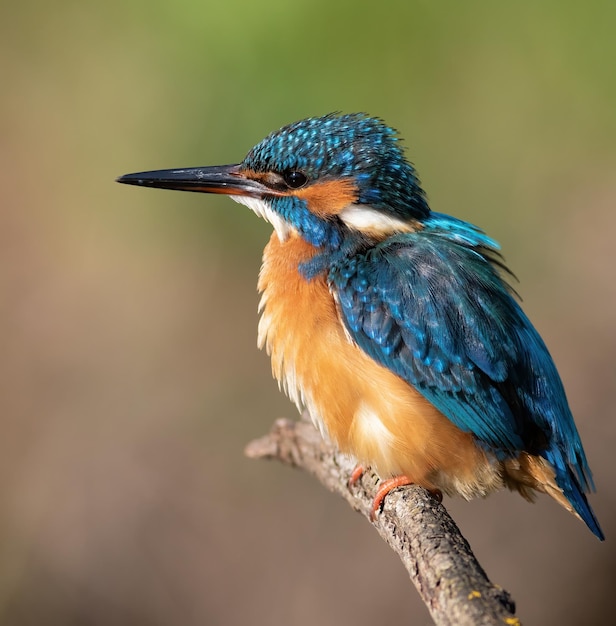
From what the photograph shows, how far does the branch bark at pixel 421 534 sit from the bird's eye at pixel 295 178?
0.77 meters

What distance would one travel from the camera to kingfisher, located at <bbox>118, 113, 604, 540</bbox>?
2.47m

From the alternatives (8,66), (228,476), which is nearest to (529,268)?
(228,476)

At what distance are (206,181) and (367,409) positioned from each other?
918mm

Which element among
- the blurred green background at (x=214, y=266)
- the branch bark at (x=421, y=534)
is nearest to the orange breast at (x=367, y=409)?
the branch bark at (x=421, y=534)

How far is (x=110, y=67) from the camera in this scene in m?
5.19

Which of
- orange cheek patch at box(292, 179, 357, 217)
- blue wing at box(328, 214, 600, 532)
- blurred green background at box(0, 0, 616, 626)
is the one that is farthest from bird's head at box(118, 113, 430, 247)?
blurred green background at box(0, 0, 616, 626)

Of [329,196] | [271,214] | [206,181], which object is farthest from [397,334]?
[206,181]

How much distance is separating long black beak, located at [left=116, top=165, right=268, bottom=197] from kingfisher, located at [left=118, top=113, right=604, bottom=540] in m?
0.05

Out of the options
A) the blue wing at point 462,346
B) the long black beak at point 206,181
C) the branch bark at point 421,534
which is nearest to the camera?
the branch bark at point 421,534

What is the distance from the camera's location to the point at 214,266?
490 centimetres

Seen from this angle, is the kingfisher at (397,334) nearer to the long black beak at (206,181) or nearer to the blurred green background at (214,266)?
the long black beak at (206,181)

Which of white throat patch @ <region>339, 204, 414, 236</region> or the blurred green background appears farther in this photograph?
the blurred green background

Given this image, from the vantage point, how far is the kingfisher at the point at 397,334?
8.10 feet

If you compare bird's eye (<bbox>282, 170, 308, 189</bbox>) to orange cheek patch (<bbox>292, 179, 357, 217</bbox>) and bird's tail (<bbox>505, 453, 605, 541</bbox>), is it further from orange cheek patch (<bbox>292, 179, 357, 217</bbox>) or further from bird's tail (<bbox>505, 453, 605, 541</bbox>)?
bird's tail (<bbox>505, 453, 605, 541</bbox>)
